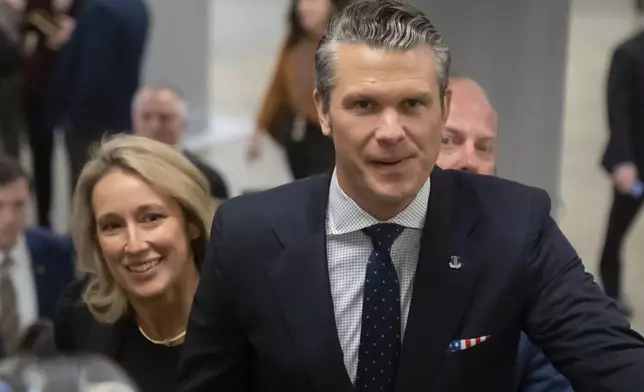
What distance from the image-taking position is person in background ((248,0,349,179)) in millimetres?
5004

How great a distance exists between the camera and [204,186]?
254 centimetres

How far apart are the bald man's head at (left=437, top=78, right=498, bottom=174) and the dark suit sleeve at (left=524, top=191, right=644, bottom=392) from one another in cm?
74

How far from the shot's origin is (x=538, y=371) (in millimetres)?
1840

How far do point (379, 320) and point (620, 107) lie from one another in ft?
11.6

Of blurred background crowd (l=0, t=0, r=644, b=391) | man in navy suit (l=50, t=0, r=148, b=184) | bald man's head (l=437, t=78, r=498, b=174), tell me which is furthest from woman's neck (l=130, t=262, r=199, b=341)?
man in navy suit (l=50, t=0, r=148, b=184)

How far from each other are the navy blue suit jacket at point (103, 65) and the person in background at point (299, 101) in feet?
2.36

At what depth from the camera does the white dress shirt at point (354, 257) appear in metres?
1.58

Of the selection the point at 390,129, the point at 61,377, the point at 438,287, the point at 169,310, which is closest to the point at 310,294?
the point at 438,287

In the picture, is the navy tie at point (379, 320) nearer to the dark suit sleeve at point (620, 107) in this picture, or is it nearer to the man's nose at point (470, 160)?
the man's nose at point (470, 160)

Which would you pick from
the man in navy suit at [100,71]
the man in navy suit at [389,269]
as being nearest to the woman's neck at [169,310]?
the man in navy suit at [389,269]

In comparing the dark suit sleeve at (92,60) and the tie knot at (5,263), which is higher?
the dark suit sleeve at (92,60)

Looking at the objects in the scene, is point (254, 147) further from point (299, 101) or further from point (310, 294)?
point (310, 294)

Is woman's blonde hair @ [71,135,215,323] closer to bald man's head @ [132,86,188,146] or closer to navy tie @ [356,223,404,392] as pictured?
navy tie @ [356,223,404,392]

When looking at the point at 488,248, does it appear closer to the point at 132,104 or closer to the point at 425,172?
the point at 425,172
